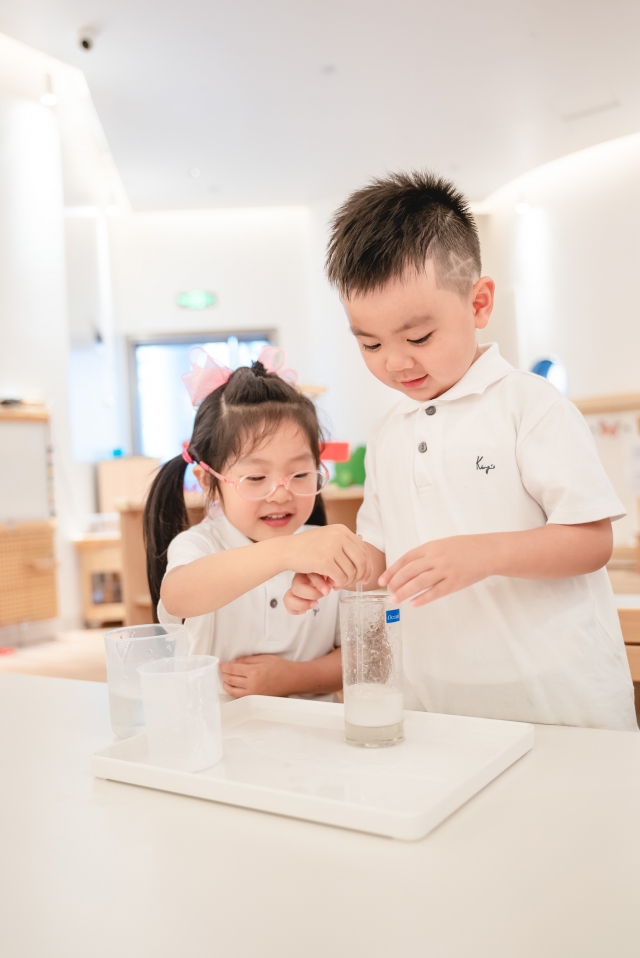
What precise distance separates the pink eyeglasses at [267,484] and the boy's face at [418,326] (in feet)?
0.80

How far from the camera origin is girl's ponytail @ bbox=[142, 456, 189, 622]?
1386mm


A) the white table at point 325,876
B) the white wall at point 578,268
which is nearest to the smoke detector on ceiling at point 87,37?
the white wall at point 578,268

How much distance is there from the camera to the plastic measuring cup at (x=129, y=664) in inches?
33.2

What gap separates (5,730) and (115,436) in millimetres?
6515

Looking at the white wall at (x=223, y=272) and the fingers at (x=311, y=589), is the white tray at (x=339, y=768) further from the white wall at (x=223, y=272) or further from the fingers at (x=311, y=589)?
the white wall at (x=223, y=272)

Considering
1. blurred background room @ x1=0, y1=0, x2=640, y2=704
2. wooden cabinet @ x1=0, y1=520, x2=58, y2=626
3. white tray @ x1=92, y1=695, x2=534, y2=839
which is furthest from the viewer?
wooden cabinet @ x1=0, y1=520, x2=58, y2=626

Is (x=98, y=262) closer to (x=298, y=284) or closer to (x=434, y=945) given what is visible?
(x=298, y=284)

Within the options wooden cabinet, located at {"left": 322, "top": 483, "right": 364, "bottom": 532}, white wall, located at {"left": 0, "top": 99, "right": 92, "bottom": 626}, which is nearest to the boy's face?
wooden cabinet, located at {"left": 322, "top": 483, "right": 364, "bottom": 532}

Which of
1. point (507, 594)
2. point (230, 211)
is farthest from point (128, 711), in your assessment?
point (230, 211)

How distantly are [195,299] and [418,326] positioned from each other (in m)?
6.53

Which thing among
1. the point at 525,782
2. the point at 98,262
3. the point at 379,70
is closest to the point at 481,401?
the point at 525,782

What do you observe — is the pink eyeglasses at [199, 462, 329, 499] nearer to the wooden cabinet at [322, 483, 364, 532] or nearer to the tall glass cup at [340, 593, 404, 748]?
the tall glass cup at [340, 593, 404, 748]

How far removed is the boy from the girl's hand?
0.03 m

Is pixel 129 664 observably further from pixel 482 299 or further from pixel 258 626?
pixel 482 299
